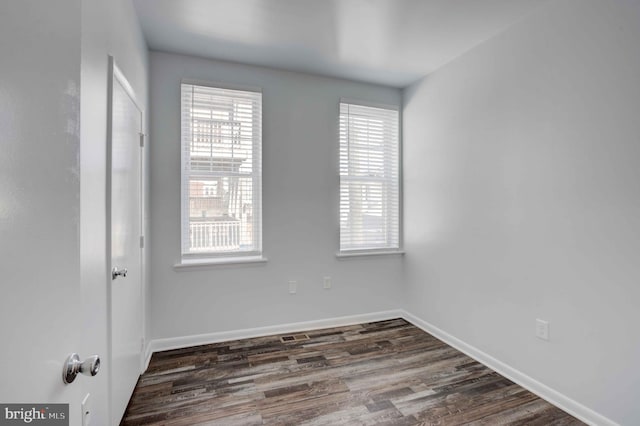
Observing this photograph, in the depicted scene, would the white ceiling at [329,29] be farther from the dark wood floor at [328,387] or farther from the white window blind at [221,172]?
the dark wood floor at [328,387]

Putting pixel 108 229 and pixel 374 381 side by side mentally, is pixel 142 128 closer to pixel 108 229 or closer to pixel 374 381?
pixel 108 229

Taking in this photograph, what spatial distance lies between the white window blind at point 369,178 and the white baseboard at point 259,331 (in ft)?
2.56

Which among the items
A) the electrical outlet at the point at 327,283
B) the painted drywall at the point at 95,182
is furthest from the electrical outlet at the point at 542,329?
the painted drywall at the point at 95,182

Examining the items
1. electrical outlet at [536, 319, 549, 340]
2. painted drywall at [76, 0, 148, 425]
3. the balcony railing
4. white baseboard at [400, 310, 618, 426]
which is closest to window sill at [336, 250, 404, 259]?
white baseboard at [400, 310, 618, 426]

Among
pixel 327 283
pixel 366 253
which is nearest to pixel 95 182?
pixel 327 283

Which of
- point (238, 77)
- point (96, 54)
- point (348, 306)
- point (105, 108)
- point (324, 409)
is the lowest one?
point (324, 409)

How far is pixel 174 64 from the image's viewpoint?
9.27 feet

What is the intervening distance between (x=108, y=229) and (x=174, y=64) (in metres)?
1.95

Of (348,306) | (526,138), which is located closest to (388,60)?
(526,138)

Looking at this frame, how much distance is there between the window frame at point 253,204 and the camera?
2.86 m

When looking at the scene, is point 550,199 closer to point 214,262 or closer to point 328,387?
point 328,387

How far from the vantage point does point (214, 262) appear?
2.91 meters

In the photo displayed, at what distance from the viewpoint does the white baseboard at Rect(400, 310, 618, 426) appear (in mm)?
1883

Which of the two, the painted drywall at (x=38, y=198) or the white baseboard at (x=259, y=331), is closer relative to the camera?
the painted drywall at (x=38, y=198)
